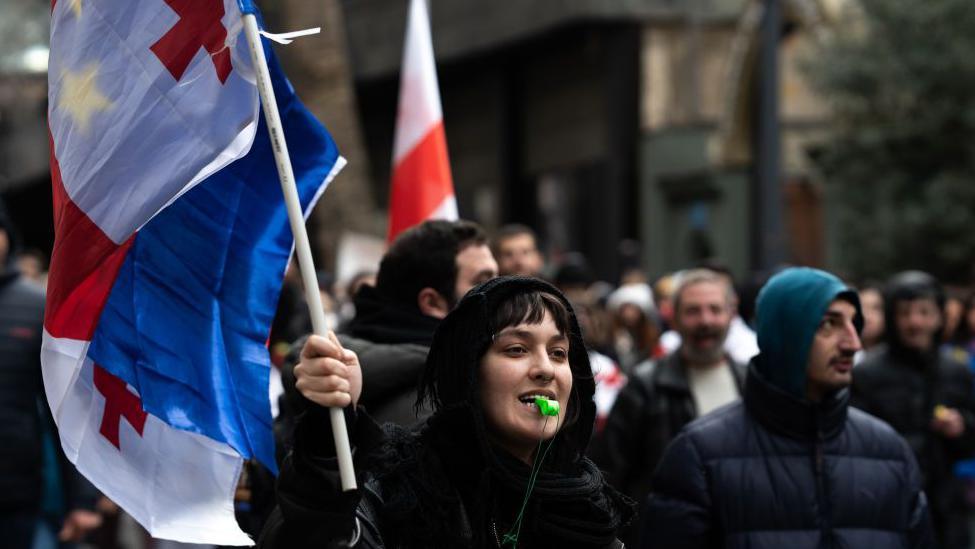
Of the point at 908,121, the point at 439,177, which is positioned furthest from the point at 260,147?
the point at 908,121

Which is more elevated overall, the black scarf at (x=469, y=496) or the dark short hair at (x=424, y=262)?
the dark short hair at (x=424, y=262)

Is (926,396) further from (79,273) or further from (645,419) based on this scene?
(79,273)

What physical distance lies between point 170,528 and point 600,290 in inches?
598

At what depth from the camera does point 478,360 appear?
3627 mm

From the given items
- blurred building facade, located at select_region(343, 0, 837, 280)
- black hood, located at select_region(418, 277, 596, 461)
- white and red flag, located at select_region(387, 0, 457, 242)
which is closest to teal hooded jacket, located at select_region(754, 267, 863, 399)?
black hood, located at select_region(418, 277, 596, 461)

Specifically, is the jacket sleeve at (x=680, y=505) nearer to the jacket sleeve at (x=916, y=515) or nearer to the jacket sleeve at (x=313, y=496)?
the jacket sleeve at (x=916, y=515)

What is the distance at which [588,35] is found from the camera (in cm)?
2812

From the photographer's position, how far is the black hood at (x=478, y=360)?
3.60 meters

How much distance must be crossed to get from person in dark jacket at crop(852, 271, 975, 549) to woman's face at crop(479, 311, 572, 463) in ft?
14.9

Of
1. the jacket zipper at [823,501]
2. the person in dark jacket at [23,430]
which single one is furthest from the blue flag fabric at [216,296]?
the person in dark jacket at [23,430]

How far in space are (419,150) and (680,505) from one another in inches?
110

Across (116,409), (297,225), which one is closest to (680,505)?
(116,409)

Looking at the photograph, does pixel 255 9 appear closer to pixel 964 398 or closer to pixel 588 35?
pixel 964 398

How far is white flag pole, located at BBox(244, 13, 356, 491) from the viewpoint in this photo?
3.25 meters
